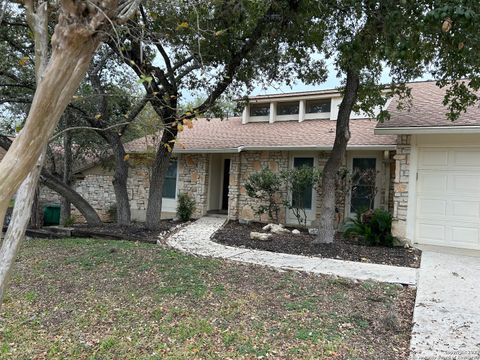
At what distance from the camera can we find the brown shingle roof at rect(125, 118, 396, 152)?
10448mm

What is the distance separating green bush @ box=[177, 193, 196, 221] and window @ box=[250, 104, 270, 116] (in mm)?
4351

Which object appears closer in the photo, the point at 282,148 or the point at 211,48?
the point at 211,48

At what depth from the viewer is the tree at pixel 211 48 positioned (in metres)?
6.78

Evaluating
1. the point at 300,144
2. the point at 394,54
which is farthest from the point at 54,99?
the point at 300,144

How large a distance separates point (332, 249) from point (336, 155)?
1.95 meters

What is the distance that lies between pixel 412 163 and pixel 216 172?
6.99 metres

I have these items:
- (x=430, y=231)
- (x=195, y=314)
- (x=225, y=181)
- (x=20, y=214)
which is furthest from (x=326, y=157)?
(x=20, y=214)

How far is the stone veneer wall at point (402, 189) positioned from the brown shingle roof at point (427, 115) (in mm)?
430

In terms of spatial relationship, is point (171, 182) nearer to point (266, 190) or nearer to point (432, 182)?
point (266, 190)

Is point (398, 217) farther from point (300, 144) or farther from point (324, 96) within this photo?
point (324, 96)

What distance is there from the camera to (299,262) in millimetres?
6398

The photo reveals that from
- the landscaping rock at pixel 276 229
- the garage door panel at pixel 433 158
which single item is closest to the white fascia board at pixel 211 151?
the landscaping rock at pixel 276 229

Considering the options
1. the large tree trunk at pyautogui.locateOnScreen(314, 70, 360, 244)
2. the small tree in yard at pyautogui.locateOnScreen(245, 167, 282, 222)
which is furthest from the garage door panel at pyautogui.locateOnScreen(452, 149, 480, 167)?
the small tree in yard at pyautogui.locateOnScreen(245, 167, 282, 222)

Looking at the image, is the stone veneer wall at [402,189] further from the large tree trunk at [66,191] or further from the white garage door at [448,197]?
the large tree trunk at [66,191]
